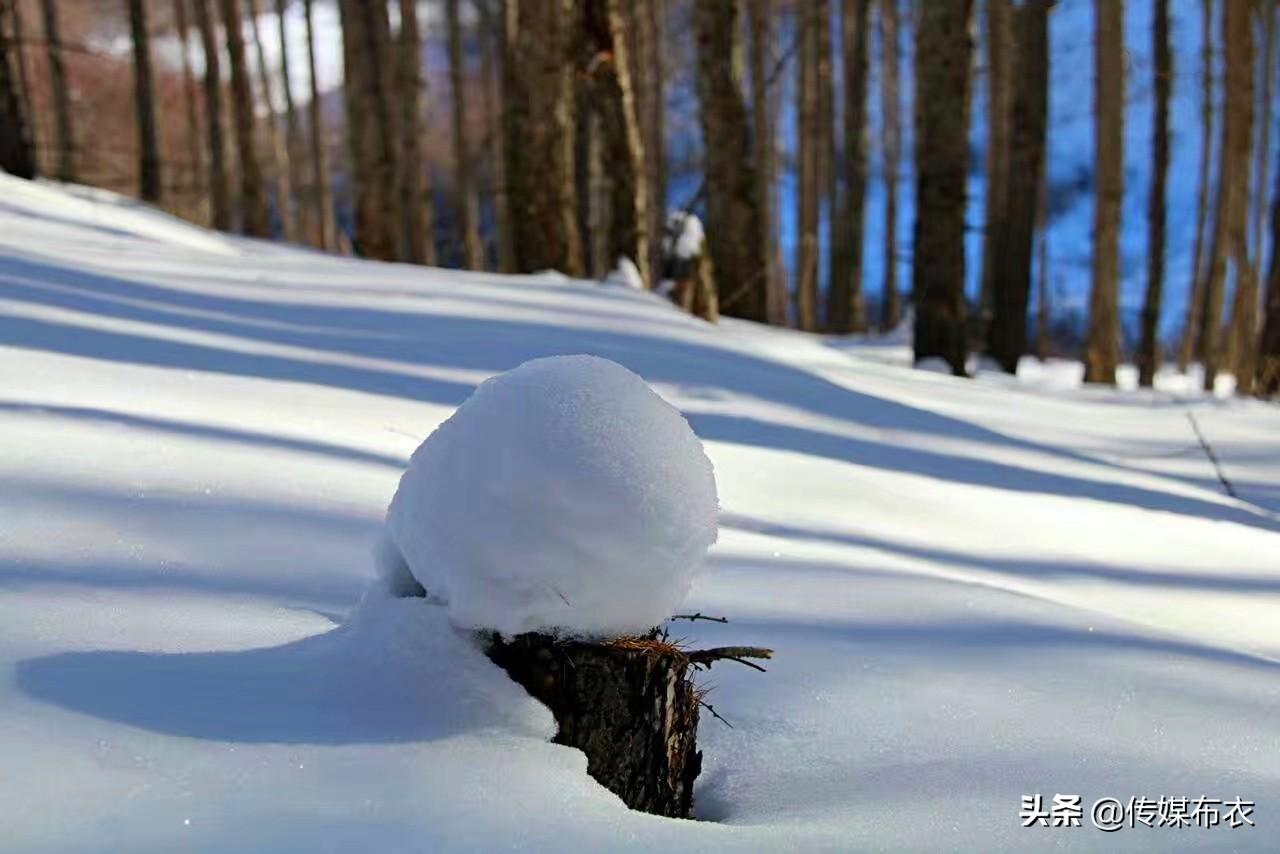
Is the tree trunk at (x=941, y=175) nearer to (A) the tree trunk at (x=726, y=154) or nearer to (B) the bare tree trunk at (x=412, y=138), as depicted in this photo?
(A) the tree trunk at (x=726, y=154)

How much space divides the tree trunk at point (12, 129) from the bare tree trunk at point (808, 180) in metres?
9.93

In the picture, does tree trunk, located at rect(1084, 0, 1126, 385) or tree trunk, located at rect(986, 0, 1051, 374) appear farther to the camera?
tree trunk, located at rect(986, 0, 1051, 374)

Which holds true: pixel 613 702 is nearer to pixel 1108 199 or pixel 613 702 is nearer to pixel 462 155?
pixel 1108 199

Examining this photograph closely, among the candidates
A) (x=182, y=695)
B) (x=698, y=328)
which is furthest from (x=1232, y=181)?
(x=182, y=695)

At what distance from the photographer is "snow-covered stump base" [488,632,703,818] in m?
1.38

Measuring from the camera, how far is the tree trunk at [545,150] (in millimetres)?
7762

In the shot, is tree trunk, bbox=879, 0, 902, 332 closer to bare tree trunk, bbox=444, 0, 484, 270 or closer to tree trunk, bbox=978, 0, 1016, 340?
tree trunk, bbox=978, 0, 1016, 340

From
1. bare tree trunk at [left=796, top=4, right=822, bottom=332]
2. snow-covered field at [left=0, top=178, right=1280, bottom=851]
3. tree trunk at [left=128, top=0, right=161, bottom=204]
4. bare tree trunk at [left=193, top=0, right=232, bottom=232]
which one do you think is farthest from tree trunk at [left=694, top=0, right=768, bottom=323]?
bare tree trunk at [left=193, top=0, right=232, bottom=232]

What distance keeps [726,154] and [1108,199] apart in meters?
3.49

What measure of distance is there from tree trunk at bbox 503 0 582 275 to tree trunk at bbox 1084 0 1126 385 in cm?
434

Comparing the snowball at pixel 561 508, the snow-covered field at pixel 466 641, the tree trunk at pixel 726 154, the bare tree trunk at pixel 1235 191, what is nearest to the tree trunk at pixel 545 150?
the tree trunk at pixel 726 154

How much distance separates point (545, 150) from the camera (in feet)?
25.9

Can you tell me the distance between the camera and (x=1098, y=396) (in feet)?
22.7

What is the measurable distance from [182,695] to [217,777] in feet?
0.63
